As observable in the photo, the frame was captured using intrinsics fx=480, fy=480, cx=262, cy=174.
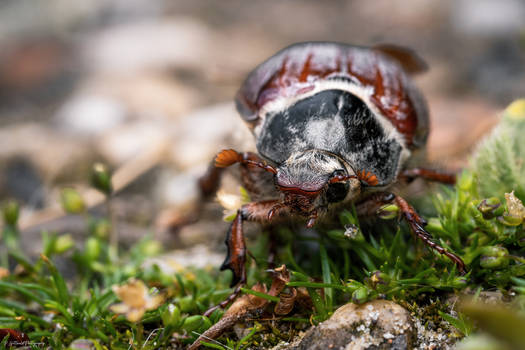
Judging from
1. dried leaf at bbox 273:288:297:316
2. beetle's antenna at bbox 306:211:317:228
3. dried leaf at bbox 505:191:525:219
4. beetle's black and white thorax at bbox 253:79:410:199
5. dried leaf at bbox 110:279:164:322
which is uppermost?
beetle's black and white thorax at bbox 253:79:410:199

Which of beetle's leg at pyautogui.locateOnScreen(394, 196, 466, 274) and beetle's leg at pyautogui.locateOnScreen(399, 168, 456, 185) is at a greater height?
beetle's leg at pyautogui.locateOnScreen(399, 168, 456, 185)

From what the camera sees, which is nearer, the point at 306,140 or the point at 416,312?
the point at 416,312

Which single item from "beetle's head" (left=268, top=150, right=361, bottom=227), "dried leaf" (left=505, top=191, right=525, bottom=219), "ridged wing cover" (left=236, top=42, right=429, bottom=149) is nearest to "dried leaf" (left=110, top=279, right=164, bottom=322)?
"beetle's head" (left=268, top=150, right=361, bottom=227)

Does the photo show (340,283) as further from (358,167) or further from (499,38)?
(499,38)

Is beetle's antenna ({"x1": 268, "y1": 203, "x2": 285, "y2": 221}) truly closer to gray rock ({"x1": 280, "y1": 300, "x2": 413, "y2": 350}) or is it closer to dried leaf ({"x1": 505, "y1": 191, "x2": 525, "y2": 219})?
gray rock ({"x1": 280, "y1": 300, "x2": 413, "y2": 350})

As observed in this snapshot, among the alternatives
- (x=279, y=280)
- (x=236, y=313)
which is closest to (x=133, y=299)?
(x=236, y=313)

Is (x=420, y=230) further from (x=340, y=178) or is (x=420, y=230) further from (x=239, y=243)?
(x=239, y=243)

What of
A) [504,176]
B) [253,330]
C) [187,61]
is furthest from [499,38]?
[253,330]
